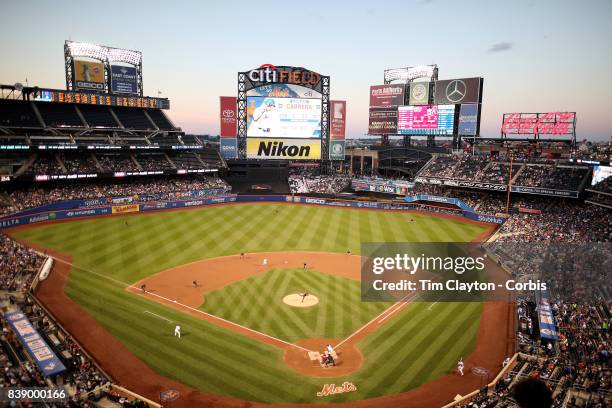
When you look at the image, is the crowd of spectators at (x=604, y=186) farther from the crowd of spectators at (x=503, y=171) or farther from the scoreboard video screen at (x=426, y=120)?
the scoreboard video screen at (x=426, y=120)

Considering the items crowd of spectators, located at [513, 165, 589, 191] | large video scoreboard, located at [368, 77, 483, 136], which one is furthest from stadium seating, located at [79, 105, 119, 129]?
crowd of spectators, located at [513, 165, 589, 191]

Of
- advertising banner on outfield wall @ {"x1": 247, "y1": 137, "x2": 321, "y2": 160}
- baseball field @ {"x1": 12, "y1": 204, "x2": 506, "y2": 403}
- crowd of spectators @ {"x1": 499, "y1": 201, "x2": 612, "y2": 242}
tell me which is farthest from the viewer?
advertising banner on outfield wall @ {"x1": 247, "y1": 137, "x2": 321, "y2": 160}

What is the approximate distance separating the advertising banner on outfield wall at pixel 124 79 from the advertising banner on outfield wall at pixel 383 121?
39869 mm

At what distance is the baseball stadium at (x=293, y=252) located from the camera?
63.5 ft

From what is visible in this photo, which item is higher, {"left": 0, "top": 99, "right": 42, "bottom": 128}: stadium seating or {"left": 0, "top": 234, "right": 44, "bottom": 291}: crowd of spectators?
{"left": 0, "top": 99, "right": 42, "bottom": 128}: stadium seating

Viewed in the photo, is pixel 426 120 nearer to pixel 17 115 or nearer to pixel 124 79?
pixel 124 79

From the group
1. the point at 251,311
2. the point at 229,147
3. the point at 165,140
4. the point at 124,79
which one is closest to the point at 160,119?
the point at 165,140

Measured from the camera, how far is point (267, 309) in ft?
→ 87.8

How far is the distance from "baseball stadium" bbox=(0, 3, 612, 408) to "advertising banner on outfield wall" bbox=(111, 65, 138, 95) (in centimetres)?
46

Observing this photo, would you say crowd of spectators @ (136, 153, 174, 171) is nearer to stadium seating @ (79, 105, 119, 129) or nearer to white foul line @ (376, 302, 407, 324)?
stadium seating @ (79, 105, 119, 129)

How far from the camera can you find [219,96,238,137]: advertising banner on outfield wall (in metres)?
65.1

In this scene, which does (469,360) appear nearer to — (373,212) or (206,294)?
(206,294)

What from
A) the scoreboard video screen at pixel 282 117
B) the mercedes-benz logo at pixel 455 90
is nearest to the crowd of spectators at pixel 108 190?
the scoreboard video screen at pixel 282 117

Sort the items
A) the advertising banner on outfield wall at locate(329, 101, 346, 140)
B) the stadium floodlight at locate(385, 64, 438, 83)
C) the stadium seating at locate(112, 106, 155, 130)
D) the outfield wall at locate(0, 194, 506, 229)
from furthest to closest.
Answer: the stadium floodlight at locate(385, 64, 438, 83), the stadium seating at locate(112, 106, 155, 130), the advertising banner on outfield wall at locate(329, 101, 346, 140), the outfield wall at locate(0, 194, 506, 229)
